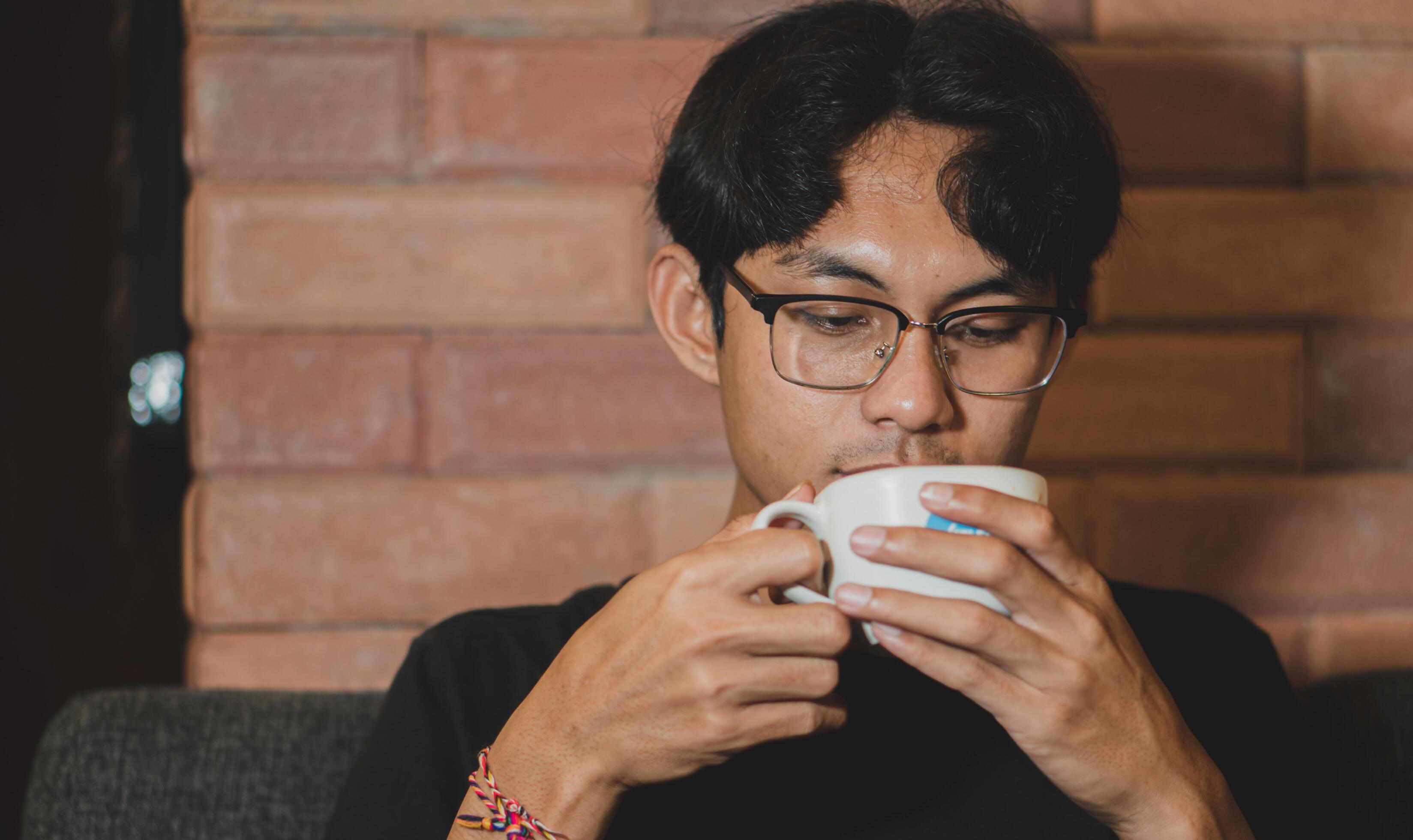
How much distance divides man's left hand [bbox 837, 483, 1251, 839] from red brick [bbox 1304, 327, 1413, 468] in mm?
806

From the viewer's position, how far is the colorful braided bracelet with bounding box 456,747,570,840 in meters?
0.70

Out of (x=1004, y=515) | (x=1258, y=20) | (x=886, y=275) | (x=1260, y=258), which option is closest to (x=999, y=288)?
(x=886, y=275)

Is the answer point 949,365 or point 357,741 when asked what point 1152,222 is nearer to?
point 949,365

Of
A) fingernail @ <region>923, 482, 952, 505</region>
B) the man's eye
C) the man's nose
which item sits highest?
the man's eye

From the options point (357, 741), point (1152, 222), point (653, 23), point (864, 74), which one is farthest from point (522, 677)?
point (1152, 222)

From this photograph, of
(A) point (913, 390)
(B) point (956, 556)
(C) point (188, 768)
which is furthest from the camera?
(C) point (188, 768)

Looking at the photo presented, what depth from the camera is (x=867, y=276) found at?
847mm

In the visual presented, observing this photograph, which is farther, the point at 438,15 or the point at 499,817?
the point at 438,15

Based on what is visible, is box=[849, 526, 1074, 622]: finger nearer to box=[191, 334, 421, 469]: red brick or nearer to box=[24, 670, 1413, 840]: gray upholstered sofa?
box=[24, 670, 1413, 840]: gray upholstered sofa

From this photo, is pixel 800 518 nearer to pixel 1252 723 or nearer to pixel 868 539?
pixel 868 539

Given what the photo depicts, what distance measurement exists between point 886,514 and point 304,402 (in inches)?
37.3

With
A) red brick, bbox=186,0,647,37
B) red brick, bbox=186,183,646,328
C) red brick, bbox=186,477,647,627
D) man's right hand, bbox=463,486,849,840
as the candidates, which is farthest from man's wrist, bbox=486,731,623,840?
red brick, bbox=186,0,647,37

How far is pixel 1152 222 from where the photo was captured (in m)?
1.29

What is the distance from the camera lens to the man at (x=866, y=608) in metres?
0.60
